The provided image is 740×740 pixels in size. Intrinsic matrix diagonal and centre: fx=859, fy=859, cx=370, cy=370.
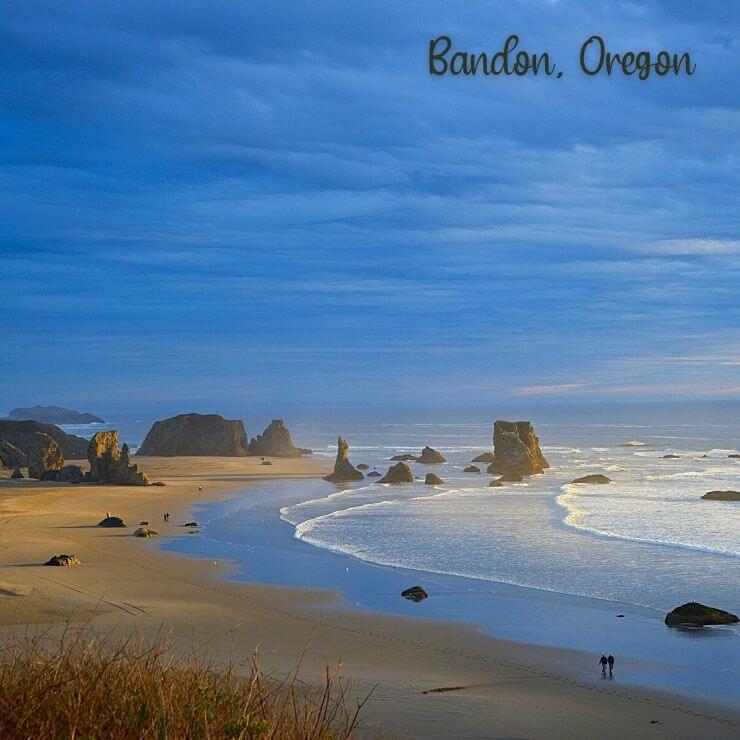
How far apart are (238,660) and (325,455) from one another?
97.9m

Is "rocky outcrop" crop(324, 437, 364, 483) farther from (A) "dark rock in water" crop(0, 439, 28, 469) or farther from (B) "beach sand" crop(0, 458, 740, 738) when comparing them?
(B) "beach sand" crop(0, 458, 740, 738)

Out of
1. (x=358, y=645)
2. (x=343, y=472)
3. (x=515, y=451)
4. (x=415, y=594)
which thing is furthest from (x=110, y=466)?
(x=358, y=645)

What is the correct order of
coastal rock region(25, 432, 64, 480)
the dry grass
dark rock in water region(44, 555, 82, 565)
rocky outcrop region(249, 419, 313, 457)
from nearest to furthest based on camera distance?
1. the dry grass
2. dark rock in water region(44, 555, 82, 565)
3. coastal rock region(25, 432, 64, 480)
4. rocky outcrop region(249, 419, 313, 457)

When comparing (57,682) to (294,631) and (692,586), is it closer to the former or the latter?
(294,631)

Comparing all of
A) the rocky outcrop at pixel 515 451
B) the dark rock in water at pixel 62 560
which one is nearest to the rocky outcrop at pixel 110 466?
the rocky outcrop at pixel 515 451

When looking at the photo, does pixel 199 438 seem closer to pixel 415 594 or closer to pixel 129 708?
pixel 415 594

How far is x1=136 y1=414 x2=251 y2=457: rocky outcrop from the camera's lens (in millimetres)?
112375

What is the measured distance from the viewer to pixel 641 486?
61781 millimetres

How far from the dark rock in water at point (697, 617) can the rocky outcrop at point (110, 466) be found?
5252 cm

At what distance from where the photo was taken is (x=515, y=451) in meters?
75.9

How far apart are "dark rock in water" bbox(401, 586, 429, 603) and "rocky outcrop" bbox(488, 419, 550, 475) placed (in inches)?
2012

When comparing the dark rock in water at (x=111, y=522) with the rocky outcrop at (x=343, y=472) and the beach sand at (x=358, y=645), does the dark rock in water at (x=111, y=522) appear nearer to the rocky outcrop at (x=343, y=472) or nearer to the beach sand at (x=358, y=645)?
the beach sand at (x=358, y=645)

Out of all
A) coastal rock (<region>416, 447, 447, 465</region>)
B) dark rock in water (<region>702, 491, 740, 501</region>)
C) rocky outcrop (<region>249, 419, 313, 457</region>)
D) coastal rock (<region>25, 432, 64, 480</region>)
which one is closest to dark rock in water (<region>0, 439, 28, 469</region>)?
coastal rock (<region>25, 432, 64, 480</region>)

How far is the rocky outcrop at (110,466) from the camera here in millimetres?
68000
